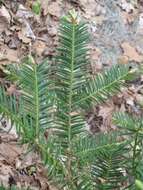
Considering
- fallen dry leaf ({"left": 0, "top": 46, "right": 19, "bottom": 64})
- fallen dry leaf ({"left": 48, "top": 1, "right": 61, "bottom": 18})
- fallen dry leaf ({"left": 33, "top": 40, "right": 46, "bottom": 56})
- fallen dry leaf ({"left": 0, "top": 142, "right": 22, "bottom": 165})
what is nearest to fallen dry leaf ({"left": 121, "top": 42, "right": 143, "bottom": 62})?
fallen dry leaf ({"left": 48, "top": 1, "right": 61, "bottom": 18})

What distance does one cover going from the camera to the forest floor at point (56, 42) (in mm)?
3225

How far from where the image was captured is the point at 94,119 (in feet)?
12.7

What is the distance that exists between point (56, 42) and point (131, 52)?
2.79ft

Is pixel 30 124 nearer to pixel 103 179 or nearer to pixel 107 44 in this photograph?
pixel 103 179

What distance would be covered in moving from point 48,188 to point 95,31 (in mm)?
2127

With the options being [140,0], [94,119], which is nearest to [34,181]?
[94,119]

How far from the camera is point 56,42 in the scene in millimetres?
4305

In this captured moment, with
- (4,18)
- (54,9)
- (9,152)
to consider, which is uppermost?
(54,9)

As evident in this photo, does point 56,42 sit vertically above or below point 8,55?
above

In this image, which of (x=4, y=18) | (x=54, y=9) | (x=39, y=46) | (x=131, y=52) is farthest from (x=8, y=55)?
(x=131, y=52)

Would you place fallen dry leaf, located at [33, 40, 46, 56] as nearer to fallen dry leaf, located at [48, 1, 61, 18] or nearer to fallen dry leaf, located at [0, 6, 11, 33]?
fallen dry leaf, located at [0, 6, 11, 33]

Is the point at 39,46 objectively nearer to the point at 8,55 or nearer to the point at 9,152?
the point at 8,55

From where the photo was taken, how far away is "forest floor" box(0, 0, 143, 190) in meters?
3.22

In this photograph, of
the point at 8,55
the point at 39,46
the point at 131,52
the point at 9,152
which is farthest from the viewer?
the point at 131,52
